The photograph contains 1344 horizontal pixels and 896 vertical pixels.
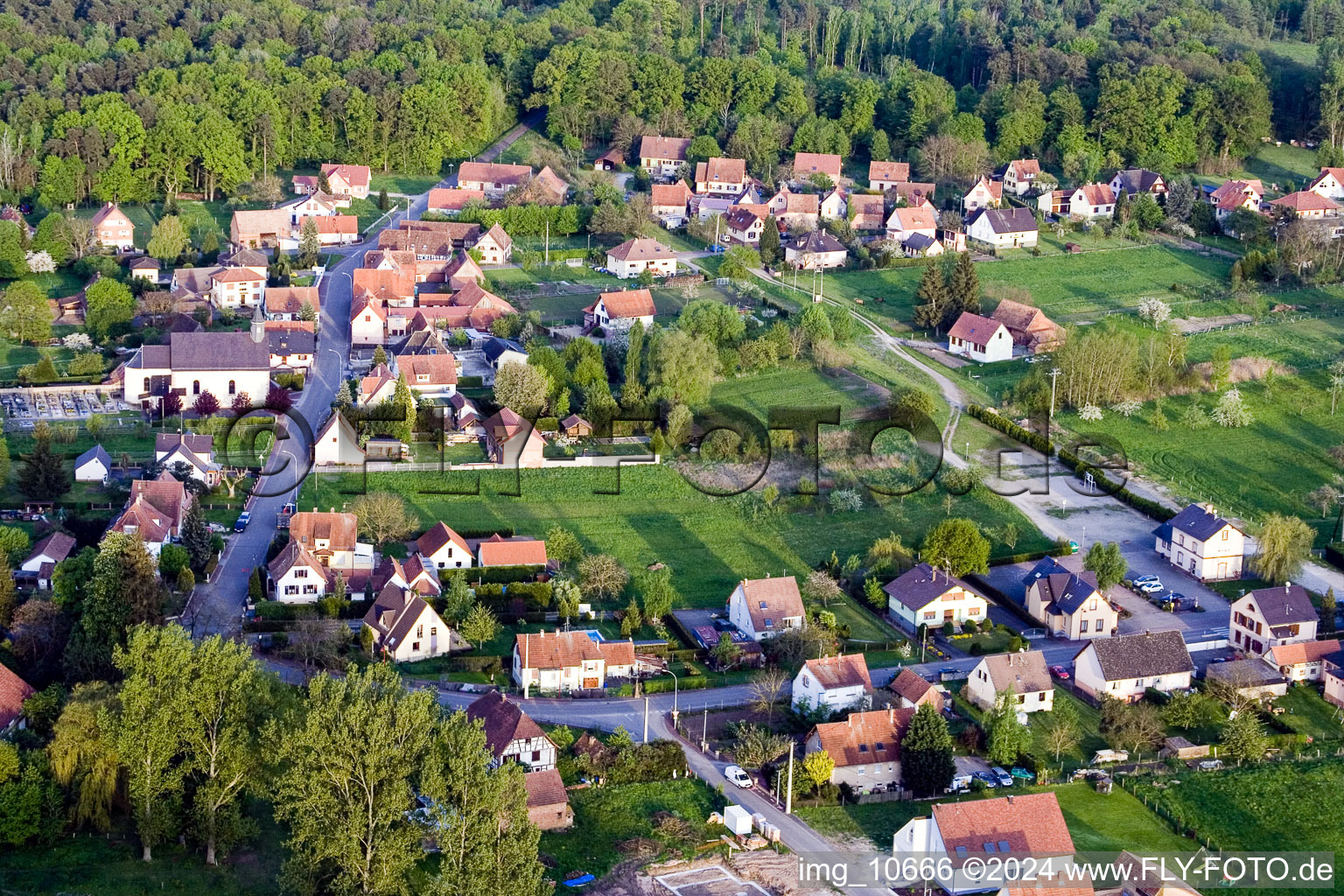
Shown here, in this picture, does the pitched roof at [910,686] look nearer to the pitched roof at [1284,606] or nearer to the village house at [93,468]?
the pitched roof at [1284,606]

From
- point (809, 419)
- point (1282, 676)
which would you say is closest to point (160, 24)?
point (809, 419)

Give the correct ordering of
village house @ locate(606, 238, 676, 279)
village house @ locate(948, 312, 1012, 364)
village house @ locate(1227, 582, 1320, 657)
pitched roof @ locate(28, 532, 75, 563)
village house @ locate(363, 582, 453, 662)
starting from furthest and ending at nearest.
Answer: village house @ locate(606, 238, 676, 279) → village house @ locate(948, 312, 1012, 364) → pitched roof @ locate(28, 532, 75, 563) → village house @ locate(1227, 582, 1320, 657) → village house @ locate(363, 582, 453, 662)

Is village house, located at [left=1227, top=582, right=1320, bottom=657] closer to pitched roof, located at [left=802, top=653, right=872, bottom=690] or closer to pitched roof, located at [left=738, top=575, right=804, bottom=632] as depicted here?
pitched roof, located at [left=802, top=653, right=872, bottom=690]

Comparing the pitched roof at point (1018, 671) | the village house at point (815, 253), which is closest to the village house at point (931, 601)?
the pitched roof at point (1018, 671)

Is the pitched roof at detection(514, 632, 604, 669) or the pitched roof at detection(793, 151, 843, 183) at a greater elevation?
the pitched roof at detection(514, 632, 604, 669)

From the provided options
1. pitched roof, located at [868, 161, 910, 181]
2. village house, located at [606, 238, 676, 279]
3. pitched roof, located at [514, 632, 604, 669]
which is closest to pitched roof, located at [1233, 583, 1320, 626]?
pitched roof, located at [514, 632, 604, 669]

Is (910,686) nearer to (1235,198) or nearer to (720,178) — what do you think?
(1235,198)
